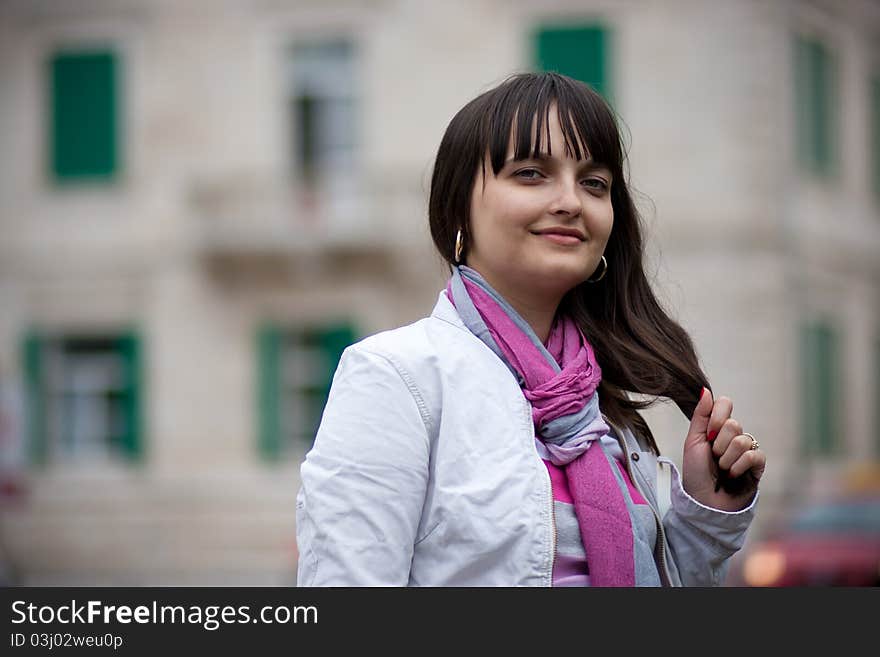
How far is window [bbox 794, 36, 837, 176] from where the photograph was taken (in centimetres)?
2103

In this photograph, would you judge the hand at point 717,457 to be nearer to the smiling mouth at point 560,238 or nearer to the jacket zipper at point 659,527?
the jacket zipper at point 659,527

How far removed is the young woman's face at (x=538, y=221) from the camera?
2.56m

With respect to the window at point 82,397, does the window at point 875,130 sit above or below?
above

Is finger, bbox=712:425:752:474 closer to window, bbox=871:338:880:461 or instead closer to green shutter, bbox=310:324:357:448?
green shutter, bbox=310:324:357:448

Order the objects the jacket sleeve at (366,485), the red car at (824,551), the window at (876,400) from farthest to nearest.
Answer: the window at (876,400) → the red car at (824,551) → the jacket sleeve at (366,485)

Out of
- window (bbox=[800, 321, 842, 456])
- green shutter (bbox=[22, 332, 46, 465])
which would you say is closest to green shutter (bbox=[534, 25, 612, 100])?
window (bbox=[800, 321, 842, 456])

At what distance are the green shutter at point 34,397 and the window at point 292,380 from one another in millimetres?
3017

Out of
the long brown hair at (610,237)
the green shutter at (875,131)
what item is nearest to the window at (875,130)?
the green shutter at (875,131)

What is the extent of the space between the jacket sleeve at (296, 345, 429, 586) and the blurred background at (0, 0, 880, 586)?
17055 millimetres

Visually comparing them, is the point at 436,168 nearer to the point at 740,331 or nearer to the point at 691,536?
the point at 691,536

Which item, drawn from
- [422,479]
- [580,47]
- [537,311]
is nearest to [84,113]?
[580,47]

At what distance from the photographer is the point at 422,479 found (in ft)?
7.75

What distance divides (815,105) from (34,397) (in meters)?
10.8

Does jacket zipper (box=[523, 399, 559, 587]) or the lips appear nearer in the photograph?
jacket zipper (box=[523, 399, 559, 587])
